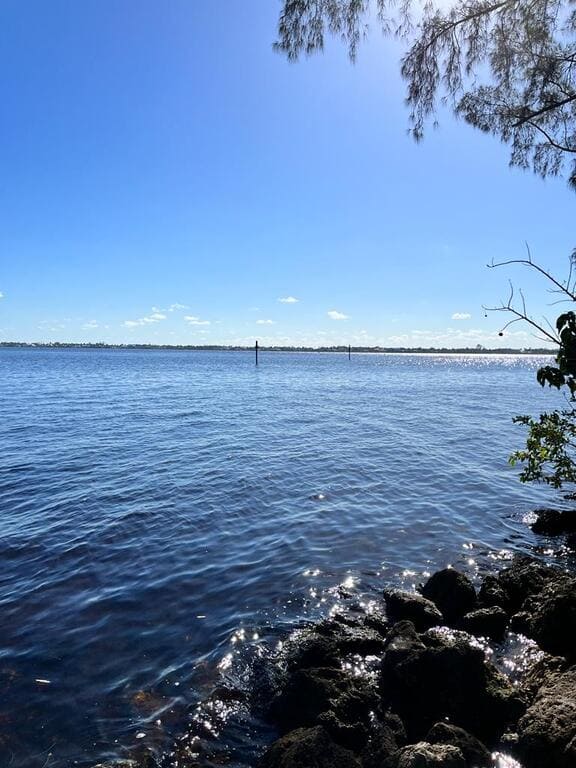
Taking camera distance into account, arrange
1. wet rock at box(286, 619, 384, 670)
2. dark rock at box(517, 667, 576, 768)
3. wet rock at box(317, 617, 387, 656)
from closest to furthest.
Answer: dark rock at box(517, 667, 576, 768) → wet rock at box(286, 619, 384, 670) → wet rock at box(317, 617, 387, 656)

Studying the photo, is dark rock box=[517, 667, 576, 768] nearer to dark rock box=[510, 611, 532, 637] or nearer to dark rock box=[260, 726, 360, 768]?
dark rock box=[260, 726, 360, 768]

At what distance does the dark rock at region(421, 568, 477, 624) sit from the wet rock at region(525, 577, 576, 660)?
3.55 ft

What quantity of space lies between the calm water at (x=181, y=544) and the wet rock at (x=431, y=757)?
9.42 ft

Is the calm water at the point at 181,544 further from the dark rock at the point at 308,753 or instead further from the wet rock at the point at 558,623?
the wet rock at the point at 558,623

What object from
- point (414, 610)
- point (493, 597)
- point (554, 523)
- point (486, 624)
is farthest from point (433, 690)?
point (554, 523)

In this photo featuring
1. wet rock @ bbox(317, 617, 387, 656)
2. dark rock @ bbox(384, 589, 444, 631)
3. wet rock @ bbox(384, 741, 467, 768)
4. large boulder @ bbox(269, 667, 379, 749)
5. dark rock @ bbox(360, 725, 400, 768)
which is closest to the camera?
wet rock @ bbox(384, 741, 467, 768)

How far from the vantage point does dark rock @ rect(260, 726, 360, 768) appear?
4527 millimetres

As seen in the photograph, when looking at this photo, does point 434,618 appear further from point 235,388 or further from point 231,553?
point 235,388

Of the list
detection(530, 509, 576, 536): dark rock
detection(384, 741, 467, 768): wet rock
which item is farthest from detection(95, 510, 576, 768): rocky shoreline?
detection(530, 509, 576, 536): dark rock

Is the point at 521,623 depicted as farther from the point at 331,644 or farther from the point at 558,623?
the point at 331,644

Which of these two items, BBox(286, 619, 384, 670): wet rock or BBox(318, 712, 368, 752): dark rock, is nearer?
BBox(318, 712, 368, 752): dark rock

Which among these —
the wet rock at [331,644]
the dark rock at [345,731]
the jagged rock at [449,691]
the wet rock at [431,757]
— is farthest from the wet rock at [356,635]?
the wet rock at [431,757]

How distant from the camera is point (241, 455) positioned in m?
20.5

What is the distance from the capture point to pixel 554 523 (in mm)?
12570
